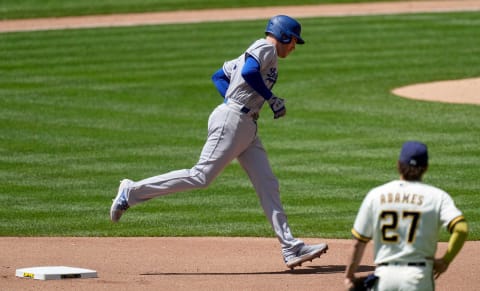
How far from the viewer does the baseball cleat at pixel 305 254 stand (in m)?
8.29

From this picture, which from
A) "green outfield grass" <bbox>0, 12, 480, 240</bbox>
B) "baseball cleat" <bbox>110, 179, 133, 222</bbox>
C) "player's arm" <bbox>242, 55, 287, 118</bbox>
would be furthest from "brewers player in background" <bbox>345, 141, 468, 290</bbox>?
"green outfield grass" <bbox>0, 12, 480, 240</bbox>

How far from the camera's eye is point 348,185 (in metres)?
12.1

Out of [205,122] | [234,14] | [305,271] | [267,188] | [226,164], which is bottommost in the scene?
[305,271]

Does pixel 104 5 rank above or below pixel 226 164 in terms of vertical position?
above

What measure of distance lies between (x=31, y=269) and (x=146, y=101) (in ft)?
33.0

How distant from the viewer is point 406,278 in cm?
541

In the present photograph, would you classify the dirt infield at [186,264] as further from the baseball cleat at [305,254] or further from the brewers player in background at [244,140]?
the brewers player in background at [244,140]

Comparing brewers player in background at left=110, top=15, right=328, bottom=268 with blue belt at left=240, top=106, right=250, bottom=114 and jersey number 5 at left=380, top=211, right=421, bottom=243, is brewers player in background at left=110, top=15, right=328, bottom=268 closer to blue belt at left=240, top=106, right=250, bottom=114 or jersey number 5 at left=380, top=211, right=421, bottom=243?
blue belt at left=240, top=106, right=250, bottom=114

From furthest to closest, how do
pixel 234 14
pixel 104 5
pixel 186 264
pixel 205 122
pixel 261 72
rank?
pixel 104 5
pixel 234 14
pixel 205 122
pixel 186 264
pixel 261 72

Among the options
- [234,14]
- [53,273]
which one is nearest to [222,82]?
[53,273]

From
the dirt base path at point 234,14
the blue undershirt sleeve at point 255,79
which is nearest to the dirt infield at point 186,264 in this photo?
the blue undershirt sleeve at point 255,79

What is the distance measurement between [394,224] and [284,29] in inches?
123

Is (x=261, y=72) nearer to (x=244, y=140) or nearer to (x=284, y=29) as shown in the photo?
(x=284, y=29)

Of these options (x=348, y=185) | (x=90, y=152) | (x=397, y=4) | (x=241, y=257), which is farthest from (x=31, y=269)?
(x=397, y=4)
